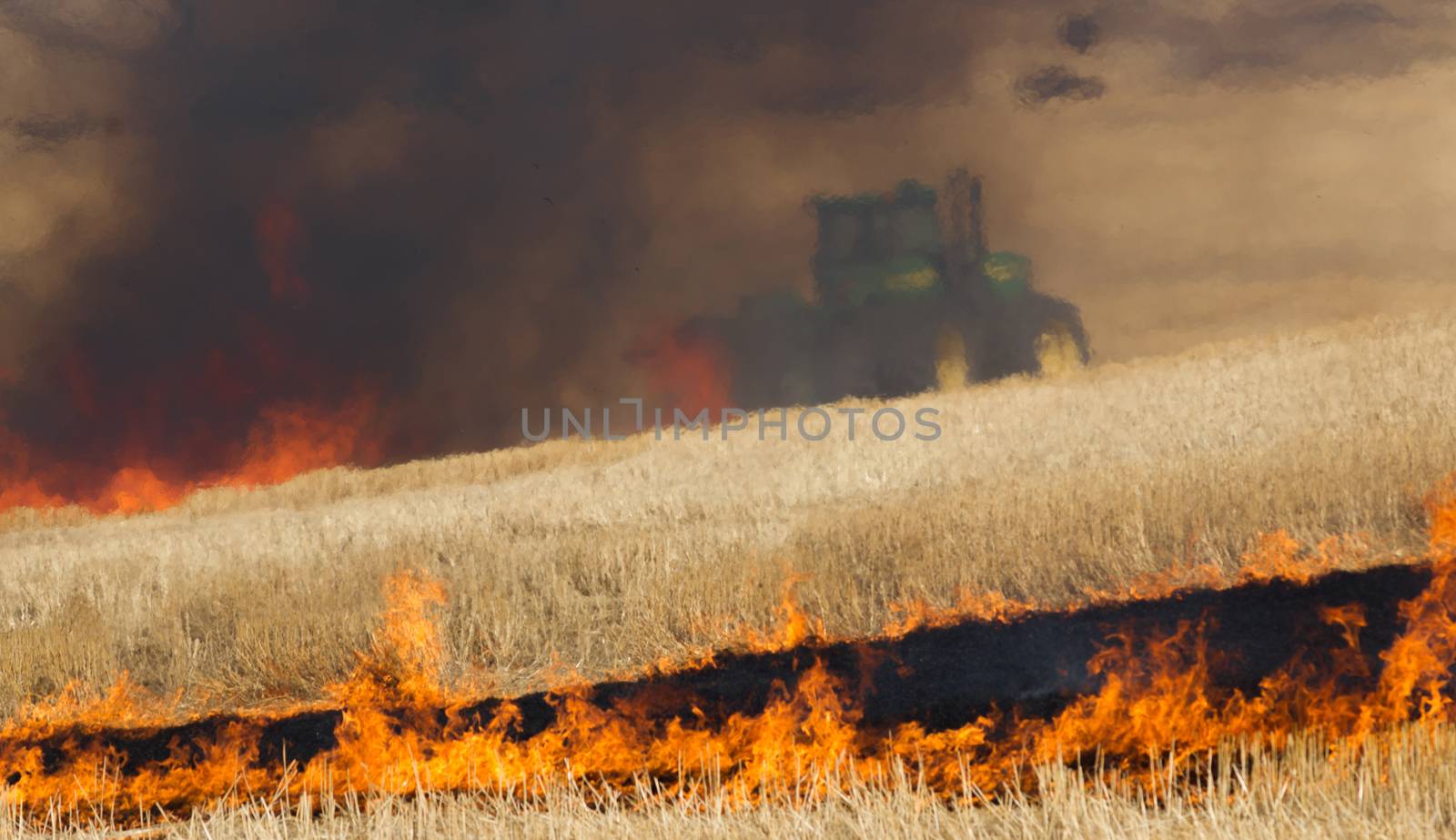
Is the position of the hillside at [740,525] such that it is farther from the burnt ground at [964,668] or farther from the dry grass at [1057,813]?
the dry grass at [1057,813]

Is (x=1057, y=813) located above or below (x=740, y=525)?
below

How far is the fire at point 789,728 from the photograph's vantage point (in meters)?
7.40

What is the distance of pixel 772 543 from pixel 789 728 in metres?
4.65

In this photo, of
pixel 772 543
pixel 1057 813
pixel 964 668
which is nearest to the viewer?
pixel 1057 813

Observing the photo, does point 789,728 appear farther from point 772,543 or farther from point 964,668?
point 772,543

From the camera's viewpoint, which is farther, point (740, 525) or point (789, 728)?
point (740, 525)

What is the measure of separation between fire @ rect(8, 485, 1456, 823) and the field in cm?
47

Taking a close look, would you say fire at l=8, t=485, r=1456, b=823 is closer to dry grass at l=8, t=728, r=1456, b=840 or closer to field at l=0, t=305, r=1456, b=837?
dry grass at l=8, t=728, r=1456, b=840

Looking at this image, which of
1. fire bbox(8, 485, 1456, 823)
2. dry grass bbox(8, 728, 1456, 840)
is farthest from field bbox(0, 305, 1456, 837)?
fire bbox(8, 485, 1456, 823)

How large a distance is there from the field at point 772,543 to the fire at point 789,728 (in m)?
0.47

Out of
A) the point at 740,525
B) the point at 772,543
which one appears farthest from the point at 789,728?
the point at 740,525

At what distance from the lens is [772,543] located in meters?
13.2

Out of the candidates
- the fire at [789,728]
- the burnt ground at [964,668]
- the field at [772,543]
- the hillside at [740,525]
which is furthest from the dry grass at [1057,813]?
the hillside at [740,525]

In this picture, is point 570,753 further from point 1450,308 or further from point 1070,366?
point 1450,308
